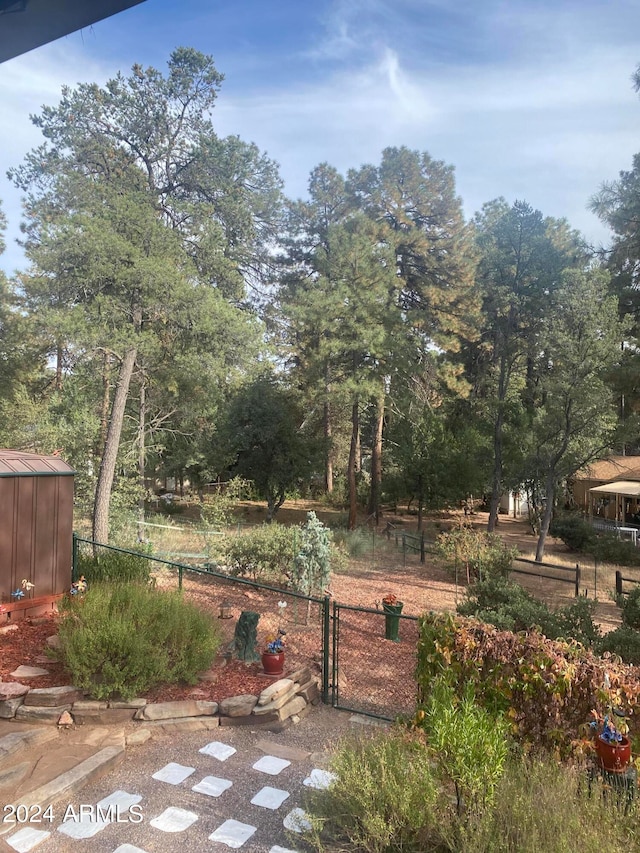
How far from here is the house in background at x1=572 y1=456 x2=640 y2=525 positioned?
20.4 metres

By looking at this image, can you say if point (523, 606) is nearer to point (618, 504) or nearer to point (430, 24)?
point (430, 24)

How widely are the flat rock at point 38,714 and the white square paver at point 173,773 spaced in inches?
44.1

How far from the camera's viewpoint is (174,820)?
302 cm

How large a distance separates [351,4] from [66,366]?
14.4 metres

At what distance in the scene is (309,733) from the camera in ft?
14.5

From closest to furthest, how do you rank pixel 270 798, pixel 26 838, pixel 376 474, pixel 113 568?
1. pixel 26 838
2. pixel 270 798
3. pixel 113 568
4. pixel 376 474

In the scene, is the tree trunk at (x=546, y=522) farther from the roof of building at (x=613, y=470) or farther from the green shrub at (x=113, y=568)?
the green shrub at (x=113, y=568)

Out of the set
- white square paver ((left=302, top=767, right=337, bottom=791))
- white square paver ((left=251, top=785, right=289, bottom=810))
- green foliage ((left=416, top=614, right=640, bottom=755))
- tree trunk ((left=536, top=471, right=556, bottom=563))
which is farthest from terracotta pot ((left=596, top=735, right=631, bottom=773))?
tree trunk ((left=536, top=471, right=556, bottom=563))

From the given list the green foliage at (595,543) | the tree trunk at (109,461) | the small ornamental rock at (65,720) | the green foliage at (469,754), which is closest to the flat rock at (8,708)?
the small ornamental rock at (65,720)

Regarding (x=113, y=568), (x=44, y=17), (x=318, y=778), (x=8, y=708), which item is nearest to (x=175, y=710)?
(x=8, y=708)

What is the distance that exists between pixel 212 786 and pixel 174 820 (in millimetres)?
414

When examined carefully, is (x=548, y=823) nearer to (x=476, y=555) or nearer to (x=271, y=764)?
(x=271, y=764)

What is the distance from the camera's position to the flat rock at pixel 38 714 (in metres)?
4.14

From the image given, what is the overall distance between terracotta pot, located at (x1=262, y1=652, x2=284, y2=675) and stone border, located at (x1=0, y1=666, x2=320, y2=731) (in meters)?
0.51
